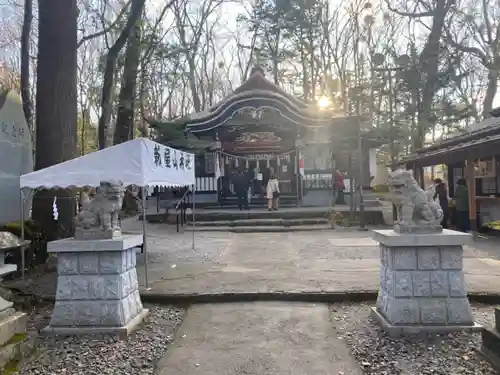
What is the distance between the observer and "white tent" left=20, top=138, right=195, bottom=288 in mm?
6434

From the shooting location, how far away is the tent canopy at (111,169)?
21.1 ft

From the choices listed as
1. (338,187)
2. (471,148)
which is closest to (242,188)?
(338,187)

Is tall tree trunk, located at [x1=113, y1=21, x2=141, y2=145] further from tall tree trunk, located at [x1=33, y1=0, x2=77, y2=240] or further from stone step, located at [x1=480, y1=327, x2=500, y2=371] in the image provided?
stone step, located at [x1=480, y1=327, x2=500, y2=371]

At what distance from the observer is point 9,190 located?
28.6ft

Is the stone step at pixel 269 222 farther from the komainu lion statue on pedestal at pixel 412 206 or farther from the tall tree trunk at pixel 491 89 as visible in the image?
the tall tree trunk at pixel 491 89

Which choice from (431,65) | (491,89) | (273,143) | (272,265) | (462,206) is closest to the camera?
(272,265)

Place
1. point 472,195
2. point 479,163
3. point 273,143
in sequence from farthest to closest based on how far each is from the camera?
1. point 273,143
2. point 479,163
3. point 472,195

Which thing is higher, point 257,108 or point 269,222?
point 257,108

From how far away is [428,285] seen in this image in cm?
432

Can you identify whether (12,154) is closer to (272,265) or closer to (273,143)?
(272,265)

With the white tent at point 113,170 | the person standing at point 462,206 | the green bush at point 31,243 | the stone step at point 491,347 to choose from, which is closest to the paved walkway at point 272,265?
the green bush at point 31,243

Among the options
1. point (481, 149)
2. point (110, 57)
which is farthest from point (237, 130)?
point (481, 149)

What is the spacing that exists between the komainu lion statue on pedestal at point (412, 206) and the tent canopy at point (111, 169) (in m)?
3.62

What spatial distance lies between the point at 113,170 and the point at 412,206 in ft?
14.1
